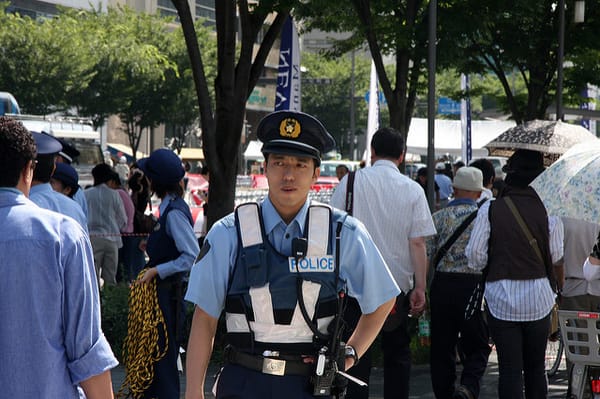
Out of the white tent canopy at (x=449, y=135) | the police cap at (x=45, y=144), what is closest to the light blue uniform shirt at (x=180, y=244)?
the police cap at (x=45, y=144)

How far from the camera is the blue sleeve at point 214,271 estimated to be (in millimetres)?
3797

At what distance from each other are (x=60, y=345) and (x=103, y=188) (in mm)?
10421

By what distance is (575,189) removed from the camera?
18.5ft

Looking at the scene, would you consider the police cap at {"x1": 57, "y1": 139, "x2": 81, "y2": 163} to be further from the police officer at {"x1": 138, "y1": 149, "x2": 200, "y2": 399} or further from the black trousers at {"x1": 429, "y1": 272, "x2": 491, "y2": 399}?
the black trousers at {"x1": 429, "y1": 272, "x2": 491, "y2": 399}

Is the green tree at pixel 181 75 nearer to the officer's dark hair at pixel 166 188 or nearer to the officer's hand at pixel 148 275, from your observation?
the officer's dark hair at pixel 166 188

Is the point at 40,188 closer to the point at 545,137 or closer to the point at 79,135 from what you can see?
the point at 545,137

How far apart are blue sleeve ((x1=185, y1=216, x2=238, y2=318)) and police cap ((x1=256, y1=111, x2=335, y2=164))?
0.35m

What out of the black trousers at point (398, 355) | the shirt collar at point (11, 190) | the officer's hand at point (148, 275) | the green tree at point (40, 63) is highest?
the green tree at point (40, 63)

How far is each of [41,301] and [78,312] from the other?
118 mm

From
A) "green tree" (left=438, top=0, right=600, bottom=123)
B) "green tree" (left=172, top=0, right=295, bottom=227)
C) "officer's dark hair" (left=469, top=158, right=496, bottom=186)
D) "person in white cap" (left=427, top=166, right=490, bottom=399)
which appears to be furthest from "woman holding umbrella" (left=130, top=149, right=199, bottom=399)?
"green tree" (left=438, top=0, right=600, bottom=123)

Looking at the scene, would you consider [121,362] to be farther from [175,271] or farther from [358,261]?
[358,261]

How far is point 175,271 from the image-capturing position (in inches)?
263

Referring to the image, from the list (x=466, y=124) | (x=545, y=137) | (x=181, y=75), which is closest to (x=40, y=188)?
(x=545, y=137)

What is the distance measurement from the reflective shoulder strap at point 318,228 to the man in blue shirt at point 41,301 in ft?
2.89
